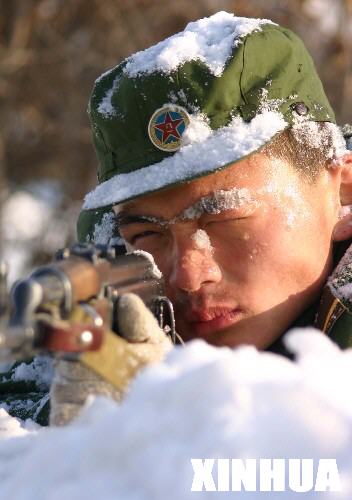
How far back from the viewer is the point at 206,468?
85 centimetres

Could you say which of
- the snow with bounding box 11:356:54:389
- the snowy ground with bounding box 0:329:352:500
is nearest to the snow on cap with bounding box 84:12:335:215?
the snow with bounding box 11:356:54:389

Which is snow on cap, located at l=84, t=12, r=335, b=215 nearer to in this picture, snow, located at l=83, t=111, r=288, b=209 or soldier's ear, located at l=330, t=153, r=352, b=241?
snow, located at l=83, t=111, r=288, b=209

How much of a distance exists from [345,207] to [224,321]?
1.50ft

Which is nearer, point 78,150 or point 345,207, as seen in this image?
point 345,207

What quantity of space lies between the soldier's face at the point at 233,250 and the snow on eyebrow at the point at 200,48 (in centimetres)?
22

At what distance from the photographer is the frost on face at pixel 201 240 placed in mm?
1675

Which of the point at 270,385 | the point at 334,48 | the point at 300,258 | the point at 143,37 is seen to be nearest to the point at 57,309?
the point at 270,385

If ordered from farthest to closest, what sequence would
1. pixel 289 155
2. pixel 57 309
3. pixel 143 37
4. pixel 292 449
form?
pixel 143 37 → pixel 289 155 → pixel 57 309 → pixel 292 449

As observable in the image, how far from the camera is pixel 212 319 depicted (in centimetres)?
167

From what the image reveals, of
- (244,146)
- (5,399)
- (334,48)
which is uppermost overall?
(334,48)

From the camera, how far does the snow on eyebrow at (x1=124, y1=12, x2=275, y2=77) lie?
1.75 m

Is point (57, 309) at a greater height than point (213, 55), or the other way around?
point (213, 55)

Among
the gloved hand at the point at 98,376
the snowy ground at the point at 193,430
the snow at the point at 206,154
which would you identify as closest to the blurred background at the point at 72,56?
the snow at the point at 206,154

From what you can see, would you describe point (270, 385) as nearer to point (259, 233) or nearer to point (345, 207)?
point (259, 233)
